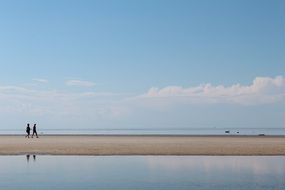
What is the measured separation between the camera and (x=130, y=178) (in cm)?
2766

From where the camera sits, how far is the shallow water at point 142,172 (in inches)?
984

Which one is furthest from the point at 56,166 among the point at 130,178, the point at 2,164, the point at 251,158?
the point at 251,158

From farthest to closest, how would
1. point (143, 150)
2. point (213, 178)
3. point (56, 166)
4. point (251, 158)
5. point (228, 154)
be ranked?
point (143, 150) → point (228, 154) → point (251, 158) → point (56, 166) → point (213, 178)

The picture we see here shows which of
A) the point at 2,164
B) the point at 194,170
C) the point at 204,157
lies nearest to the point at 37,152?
the point at 2,164

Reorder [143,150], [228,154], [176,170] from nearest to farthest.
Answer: [176,170] < [228,154] < [143,150]

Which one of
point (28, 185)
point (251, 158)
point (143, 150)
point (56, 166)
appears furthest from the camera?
point (143, 150)

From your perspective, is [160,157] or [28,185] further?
[160,157]

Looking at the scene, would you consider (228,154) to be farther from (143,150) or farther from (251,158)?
(143,150)

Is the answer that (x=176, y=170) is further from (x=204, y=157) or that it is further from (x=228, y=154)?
(x=228, y=154)

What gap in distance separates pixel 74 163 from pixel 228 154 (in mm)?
14584

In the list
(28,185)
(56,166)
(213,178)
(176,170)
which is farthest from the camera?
(56,166)

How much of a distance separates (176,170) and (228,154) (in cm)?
1306

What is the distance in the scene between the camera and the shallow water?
25.0m

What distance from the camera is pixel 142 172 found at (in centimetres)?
3012
